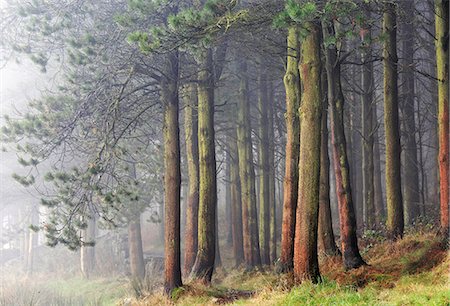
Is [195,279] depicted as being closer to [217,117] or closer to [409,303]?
[409,303]

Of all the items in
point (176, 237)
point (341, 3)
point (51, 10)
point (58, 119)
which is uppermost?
point (51, 10)

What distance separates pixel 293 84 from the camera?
11922 mm

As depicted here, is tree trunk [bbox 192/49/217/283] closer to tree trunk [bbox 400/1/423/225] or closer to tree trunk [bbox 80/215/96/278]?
tree trunk [bbox 400/1/423/225]

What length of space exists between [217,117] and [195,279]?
9.84 meters

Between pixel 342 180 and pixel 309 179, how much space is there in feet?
5.72

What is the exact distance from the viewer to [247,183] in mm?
17188

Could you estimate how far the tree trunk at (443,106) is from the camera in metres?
10.5

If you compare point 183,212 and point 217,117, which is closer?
point 217,117

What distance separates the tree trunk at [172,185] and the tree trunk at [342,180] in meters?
3.72

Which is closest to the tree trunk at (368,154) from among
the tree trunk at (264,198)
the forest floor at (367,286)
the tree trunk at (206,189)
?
the forest floor at (367,286)

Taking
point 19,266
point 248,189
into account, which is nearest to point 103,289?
point 248,189

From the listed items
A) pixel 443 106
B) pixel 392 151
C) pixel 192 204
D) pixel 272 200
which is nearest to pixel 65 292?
→ pixel 192 204

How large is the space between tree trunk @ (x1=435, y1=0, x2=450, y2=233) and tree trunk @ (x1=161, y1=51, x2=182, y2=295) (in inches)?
231

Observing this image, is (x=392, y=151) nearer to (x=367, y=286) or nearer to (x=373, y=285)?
(x=373, y=285)
